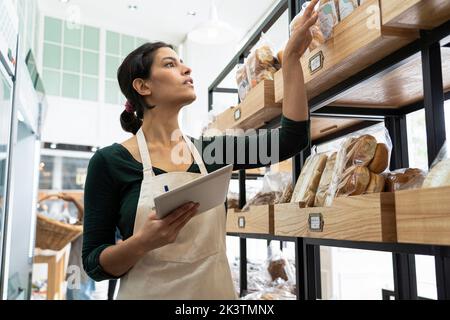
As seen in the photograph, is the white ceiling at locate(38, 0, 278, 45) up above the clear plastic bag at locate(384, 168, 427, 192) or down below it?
above

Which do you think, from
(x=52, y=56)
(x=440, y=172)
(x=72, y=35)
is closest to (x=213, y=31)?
(x=440, y=172)

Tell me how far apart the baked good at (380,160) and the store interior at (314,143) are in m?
0.01

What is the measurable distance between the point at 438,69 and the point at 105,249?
29.8 inches

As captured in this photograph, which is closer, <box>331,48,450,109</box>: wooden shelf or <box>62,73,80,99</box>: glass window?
<box>331,48,450,109</box>: wooden shelf

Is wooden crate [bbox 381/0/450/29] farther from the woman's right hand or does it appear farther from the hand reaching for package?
the woman's right hand

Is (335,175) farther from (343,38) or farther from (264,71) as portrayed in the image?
(264,71)

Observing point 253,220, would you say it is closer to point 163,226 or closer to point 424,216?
point 163,226

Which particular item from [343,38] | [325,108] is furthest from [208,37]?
[343,38]

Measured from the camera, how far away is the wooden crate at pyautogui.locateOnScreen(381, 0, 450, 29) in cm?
72

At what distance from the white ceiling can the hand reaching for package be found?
3492 mm

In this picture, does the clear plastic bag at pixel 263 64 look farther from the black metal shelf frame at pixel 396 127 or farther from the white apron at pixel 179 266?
the white apron at pixel 179 266

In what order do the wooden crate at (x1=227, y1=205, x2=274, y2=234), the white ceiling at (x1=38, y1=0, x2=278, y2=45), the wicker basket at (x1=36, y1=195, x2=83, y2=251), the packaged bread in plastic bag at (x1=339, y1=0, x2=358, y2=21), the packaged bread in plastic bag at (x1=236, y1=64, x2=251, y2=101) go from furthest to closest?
the white ceiling at (x1=38, y1=0, x2=278, y2=45) → the wicker basket at (x1=36, y1=195, x2=83, y2=251) → the packaged bread in plastic bag at (x1=236, y1=64, x2=251, y2=101) → the wooden crate at (x1=227, y1=205, x2=274, y2=234) → the packaged bread in plastic bag at (x1=339, y1=0, x2=358, y2=21)

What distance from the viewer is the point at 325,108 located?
52.4 inches

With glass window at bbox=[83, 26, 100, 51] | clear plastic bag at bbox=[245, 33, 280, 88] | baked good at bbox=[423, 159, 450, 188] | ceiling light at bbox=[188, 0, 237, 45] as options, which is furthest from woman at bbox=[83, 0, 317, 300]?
glass window at bbox=[83, 26, 100, 51]
